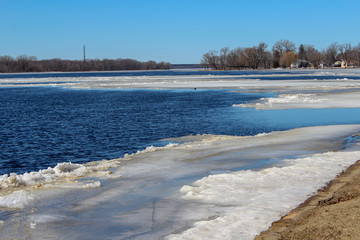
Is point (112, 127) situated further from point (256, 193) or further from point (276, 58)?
point (276, 58)

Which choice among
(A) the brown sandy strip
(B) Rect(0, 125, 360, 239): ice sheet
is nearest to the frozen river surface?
(B) Rect(0, 125, 360, 239): ice sheet

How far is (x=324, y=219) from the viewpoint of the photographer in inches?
Result: 221

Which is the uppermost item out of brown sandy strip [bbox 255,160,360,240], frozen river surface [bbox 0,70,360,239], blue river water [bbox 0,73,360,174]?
brown sandy strip [bbox 255,160,360,240]

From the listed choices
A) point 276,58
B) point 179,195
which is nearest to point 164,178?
point 179,195

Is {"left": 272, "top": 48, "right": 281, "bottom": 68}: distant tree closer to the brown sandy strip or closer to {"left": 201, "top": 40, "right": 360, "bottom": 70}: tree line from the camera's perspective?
{"left": 201, "top": 40, "right": 360, "bottom": 70}: tree line

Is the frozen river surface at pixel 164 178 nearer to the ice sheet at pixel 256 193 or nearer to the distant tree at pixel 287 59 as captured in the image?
the ice sheet at pixel 256 193

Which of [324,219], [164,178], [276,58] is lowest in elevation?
[164,178]

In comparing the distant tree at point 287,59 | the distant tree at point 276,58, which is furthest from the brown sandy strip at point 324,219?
the distant tree at point 276,58

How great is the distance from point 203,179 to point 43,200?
9.75ft

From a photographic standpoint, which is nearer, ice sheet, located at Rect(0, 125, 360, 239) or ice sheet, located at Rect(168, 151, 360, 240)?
ice sheet, located at Rect(168, 151, 360, 240)

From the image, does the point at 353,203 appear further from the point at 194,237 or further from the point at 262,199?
the point at 194,237

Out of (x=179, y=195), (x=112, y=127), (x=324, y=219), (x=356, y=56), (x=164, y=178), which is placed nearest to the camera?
(x=324, y=219)

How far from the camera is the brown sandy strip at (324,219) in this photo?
513cm

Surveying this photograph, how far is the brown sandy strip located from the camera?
5.13m
